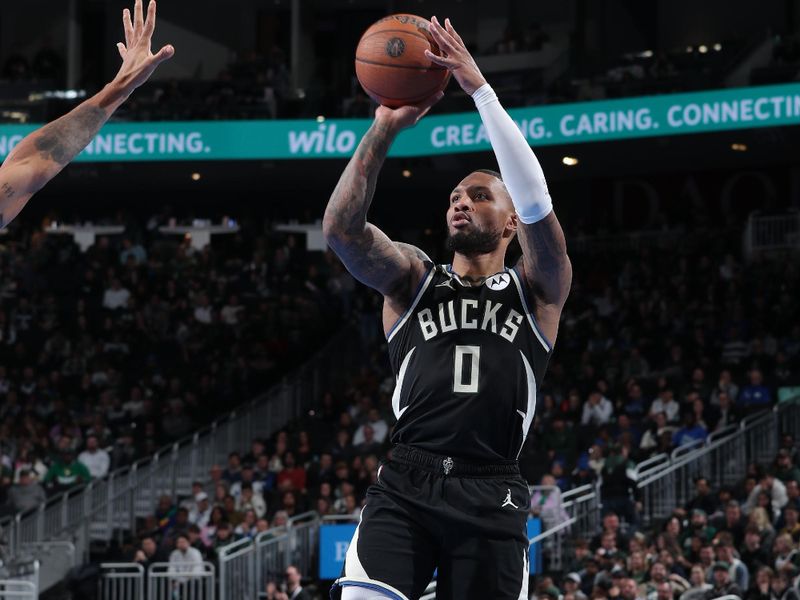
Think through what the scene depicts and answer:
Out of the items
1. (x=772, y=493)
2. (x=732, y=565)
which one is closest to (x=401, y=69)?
(x=732, y=565)

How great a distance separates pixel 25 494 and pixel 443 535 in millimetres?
17134

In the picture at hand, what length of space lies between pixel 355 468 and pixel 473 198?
14007 millimetres

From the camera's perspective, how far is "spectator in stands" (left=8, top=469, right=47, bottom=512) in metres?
21.2

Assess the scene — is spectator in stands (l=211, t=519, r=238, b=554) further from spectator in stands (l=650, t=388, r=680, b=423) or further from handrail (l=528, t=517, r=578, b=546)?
spectator in stands (l=650, t=388, r=680, b=423)

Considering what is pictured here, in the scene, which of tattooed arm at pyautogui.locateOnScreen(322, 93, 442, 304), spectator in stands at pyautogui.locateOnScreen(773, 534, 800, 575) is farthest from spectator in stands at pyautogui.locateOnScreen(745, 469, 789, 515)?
tattooed arm at pyautogui.locateOnScreen(322, 93, 442, 304)

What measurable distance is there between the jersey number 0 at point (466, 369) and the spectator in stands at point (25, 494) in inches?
671

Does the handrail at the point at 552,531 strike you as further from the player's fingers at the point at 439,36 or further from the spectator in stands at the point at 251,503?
the player's fingers at the point at 439,36

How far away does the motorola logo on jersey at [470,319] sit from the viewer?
537cm

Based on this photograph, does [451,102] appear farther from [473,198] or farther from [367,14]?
[473,198]

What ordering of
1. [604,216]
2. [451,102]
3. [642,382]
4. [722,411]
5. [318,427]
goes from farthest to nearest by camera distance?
1. [604,216]
2. [451,102]
3. [318,427]
4. [642,382]
5. [722,411]

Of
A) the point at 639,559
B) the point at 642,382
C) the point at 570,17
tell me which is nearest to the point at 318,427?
the point at 642,382

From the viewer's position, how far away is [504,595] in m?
5.17

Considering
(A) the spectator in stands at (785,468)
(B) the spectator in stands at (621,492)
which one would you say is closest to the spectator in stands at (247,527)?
(B) the spectator in stands at (621,492)

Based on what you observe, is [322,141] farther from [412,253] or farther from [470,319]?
[470,319]
